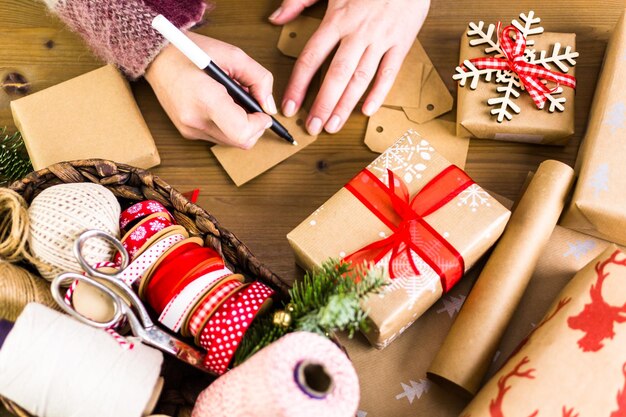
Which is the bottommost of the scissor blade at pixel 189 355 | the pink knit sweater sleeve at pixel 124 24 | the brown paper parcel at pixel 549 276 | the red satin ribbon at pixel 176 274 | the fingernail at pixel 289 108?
the brown paper parcel at pixel 549 276

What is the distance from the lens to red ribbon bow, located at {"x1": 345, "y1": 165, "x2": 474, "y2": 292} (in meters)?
0.66

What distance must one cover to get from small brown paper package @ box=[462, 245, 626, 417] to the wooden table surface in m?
0.20

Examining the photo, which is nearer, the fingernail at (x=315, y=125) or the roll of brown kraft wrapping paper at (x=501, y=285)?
the roll of brown kraft wrapping paper at (x=501, y=285)

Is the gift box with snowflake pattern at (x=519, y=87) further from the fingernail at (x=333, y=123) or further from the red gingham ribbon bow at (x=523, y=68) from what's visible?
the fingernail at (x=333, y=123)

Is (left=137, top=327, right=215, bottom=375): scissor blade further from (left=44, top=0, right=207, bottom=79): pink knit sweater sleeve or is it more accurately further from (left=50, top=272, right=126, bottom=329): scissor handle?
(left=44, top=0, right=207, bottom=79): pink knit sweater sleeve

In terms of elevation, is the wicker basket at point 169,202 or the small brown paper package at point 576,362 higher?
the wicker basket at point 169,202

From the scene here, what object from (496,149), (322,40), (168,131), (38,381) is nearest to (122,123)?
(168,131)

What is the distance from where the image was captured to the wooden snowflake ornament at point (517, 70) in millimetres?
775

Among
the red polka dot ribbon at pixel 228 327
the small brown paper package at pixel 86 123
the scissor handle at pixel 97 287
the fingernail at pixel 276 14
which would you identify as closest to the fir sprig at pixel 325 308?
the red polka dot ribbon at pixel 228 327

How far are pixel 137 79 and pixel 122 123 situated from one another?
0.27 ft

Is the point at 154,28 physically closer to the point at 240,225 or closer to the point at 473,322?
the point at 240,225

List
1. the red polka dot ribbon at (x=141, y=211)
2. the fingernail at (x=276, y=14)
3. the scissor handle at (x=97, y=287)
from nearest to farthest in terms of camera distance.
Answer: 1. the scissor handle at (x=97, y=287)
2. the red polka dot ribbon at (x=141, y=211)
3. the fingernail at (x=276, y=14)

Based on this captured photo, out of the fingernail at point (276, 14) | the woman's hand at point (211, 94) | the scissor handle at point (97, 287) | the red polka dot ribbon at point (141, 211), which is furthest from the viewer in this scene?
the fingernail at point (276, 14)

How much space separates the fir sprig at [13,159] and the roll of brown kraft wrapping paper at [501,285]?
591 millimetres
